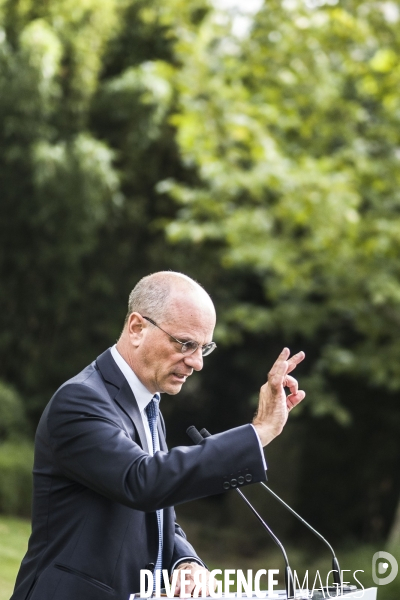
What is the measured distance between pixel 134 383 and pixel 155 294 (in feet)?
0.83

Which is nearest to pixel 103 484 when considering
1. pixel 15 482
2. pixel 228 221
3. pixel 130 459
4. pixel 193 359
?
pixel 130 459

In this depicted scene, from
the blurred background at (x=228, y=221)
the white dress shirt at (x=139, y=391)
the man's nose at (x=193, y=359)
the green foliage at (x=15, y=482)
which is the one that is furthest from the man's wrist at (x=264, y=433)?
the green foliage at (x=15, y=482)

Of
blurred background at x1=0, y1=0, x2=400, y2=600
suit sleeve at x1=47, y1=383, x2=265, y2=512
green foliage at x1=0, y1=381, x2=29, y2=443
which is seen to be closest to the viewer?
suit sleeve at x1=47, y1=383, x2=265, y2=512

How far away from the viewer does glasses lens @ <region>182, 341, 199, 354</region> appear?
7.06 feet

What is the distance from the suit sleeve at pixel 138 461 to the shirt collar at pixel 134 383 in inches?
7.5

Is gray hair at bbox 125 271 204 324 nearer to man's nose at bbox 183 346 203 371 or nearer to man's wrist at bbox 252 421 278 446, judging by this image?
man's nose at bbox 183 346 203 371

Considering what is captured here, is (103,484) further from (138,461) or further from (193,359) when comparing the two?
(193,359)

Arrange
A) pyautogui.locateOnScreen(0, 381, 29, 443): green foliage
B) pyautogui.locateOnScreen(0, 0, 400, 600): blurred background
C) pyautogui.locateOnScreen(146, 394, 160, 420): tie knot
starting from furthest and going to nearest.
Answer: pyautogui.locateOnScreen(0, 381, 29, 443): green foliage → pyautogui.locateOnScreen(0, 0, 400, 600): blurred background → pyautogui.locateOnScreen(146, 394, 160, 420): tie knot

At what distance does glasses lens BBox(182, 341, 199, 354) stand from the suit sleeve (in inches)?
10.6

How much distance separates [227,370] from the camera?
13016 millimetres

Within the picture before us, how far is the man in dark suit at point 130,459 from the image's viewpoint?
1.91m

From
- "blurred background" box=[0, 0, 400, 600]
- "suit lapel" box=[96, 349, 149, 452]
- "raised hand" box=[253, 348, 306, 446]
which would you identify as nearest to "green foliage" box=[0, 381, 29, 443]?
"blurred background" box=[0, 0, 400, 600]

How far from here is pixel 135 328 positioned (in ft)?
7.31

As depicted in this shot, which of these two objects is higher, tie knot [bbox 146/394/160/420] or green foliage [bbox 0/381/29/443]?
green foliage [bbox 0/381/29/443]
